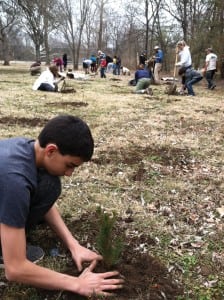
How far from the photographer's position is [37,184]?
2.18 m

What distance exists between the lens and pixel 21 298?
2.35 meters

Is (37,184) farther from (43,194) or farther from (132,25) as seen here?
(132,25)

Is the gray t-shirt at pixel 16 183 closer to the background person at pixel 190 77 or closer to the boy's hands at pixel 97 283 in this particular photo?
the boy's hands at pixel 97 283

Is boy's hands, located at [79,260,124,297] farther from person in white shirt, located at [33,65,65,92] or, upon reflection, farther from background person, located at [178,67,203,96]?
background person, located at [178,67,203,96]

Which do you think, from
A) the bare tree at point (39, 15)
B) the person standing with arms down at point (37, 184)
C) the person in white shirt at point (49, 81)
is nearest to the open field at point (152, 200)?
the person standing with arms down at point (37, 184)

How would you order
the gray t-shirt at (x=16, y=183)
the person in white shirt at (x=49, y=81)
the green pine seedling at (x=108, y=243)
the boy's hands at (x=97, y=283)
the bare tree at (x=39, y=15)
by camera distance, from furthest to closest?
1. the bare tree at (x=39, y=15)
2. the person in white shirt at (x=49, y=81)
3. the green pine seedling at (x=108, y=243)
4. the boy's hands at (x=97, y=283)
5. the gray t-shirt at (x=16, y=183)

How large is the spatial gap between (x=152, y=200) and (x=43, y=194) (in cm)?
182

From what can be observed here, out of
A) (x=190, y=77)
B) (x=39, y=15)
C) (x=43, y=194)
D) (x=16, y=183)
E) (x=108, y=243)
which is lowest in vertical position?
(x=108, y=243)

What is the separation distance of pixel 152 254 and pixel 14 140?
140cm

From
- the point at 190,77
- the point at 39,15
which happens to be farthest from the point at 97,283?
the point at 39,15

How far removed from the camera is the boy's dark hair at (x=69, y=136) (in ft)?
6.35

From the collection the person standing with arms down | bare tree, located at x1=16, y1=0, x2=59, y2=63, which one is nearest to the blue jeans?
the person standing with arms down

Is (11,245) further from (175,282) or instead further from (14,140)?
(175,282)

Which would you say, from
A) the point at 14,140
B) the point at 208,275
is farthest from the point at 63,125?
the point at 208,275
